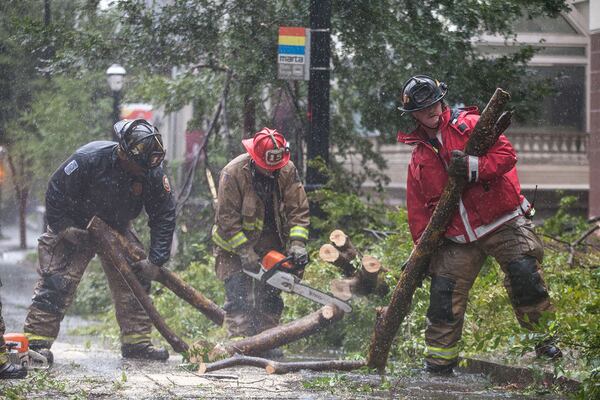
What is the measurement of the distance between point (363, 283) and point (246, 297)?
3.03ft

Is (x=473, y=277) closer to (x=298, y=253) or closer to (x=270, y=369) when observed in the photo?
(x=270, y=369)

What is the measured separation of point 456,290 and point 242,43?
5.60 meters

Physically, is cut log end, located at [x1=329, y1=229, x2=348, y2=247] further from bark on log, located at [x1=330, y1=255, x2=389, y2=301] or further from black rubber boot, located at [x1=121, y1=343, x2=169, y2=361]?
Answer: black rubber boot, located at [x1=121, y1=343, x2=169, y2=361]

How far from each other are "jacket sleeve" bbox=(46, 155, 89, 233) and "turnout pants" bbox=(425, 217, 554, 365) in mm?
2699

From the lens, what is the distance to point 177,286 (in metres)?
8.00

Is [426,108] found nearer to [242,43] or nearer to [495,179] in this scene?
[495,179]

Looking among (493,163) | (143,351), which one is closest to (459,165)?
(493,163)

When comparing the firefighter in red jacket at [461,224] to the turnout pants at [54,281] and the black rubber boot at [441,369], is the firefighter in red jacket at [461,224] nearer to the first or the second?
the black rubber boot at [441,369]

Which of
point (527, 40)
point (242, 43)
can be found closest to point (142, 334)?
point (242, 43)

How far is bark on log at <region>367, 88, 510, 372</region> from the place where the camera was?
544 cm

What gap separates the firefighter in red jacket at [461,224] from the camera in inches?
223

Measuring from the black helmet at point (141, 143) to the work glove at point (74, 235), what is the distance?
0.68 m

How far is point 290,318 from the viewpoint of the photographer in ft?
28.5

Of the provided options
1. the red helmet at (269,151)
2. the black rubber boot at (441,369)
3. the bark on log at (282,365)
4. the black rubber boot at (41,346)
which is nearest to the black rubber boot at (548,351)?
the black rubber boot at (441,369)
